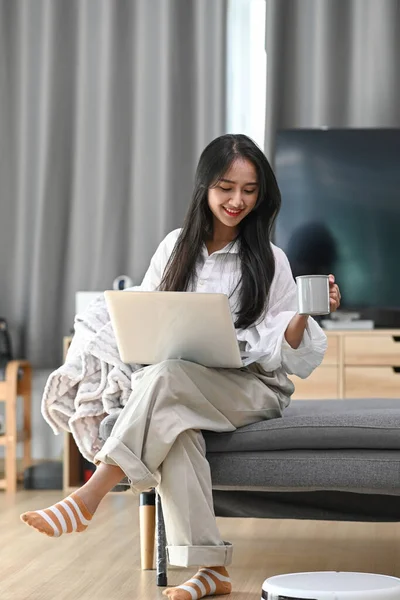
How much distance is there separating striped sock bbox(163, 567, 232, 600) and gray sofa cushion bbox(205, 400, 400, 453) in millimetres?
302

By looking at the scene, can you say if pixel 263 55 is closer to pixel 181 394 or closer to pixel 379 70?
pixel 379 70

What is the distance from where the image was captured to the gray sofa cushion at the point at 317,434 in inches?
97.0

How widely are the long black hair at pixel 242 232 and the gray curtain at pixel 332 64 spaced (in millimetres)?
1934

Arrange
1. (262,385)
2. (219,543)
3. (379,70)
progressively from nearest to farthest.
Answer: (219,543), (262,385), (379,70)

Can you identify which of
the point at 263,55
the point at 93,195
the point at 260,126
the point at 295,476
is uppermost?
the point at 263,55

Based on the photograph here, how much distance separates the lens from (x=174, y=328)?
244cm

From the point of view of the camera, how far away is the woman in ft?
7.79

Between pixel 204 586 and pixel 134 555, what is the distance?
61 centimetres

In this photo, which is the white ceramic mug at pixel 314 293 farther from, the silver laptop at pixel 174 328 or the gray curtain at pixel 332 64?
the gray curtain at pixel 332 64

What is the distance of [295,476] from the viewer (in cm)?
247

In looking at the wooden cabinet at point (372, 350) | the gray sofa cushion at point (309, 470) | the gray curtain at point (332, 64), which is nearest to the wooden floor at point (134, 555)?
the gray sofa cushion at point (309, 470)

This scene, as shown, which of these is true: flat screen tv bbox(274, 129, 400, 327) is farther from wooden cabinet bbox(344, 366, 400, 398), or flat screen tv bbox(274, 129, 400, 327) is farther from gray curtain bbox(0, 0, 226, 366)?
gray curtain bbox(0, 0, 226, 366)

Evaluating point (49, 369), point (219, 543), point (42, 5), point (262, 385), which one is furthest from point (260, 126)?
point (219, 543)

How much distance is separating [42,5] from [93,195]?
0.97 metres
